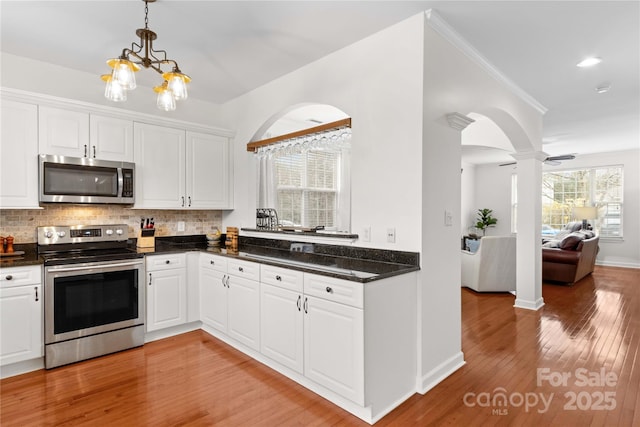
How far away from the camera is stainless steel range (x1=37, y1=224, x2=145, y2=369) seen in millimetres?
2873

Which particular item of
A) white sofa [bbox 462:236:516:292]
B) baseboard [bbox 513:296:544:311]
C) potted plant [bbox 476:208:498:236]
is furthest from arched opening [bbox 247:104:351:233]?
potted plant [bbox 476:208:498:236]

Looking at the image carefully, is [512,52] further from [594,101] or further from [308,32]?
[594,101]

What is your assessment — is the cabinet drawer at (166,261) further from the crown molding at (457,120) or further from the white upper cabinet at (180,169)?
the crown molding at (457,120)

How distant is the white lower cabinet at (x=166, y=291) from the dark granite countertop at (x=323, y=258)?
0.36ft

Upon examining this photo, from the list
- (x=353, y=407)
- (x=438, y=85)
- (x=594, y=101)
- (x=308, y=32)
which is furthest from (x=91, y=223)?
(x=594, y=101)

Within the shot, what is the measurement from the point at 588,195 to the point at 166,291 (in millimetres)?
9624

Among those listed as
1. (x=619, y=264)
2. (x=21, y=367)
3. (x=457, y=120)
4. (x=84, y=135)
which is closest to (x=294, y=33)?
(x=457, y=120)

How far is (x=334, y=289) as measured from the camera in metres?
2.30

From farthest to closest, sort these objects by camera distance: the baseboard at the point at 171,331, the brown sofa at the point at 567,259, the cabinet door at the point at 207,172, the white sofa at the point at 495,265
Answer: the brown sofa at the point at 567,259 < the white sofa at the point at 495,265 < the cabinet door at the point at 207,172 < the baseboard at the point at 171,331

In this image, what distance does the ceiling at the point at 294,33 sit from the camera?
245 centimetres

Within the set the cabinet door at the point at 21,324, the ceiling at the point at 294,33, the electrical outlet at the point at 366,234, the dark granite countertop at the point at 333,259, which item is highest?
the ceiling at the point at 294,33

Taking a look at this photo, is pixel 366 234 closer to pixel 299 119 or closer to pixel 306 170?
pixel 306 170

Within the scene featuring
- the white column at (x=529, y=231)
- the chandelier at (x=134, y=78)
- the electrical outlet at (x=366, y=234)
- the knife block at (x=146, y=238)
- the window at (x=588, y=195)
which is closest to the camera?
the chandelier at (x=134, y=78)

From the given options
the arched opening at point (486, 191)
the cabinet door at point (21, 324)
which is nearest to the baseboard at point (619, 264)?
the arched opening at point (486, 191)
